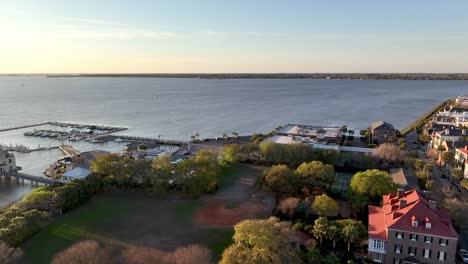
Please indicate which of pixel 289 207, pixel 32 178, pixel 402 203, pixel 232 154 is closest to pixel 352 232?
pixel 402 203

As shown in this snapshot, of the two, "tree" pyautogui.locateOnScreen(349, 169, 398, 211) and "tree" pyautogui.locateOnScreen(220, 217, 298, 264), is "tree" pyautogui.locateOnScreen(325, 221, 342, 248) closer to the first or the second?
"tree" pyautogui.locateOnScreen(220, 217, 298, 264)

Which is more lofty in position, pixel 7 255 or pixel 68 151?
pixel 7 255

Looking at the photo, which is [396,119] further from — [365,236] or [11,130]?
[11,130]

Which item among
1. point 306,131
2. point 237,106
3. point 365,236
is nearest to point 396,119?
point 306,131

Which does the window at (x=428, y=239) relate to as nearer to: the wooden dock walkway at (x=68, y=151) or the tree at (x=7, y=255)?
the tree at (x=7, y=255)

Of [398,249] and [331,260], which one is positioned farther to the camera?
[398,249]

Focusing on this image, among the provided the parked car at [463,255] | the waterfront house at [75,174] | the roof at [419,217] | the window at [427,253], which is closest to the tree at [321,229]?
the roof at [419,217]

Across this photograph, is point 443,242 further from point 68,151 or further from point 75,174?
point 68,151
